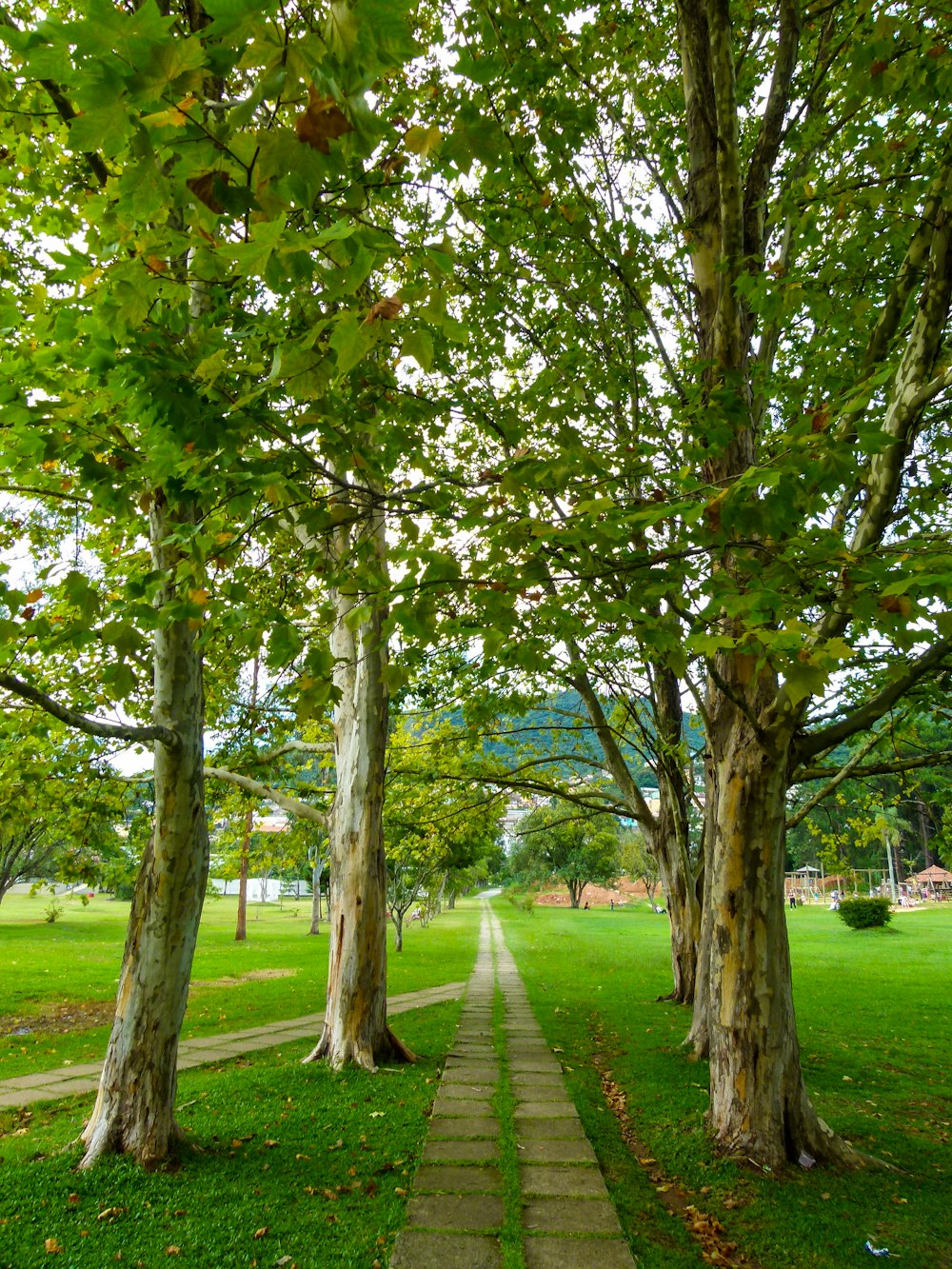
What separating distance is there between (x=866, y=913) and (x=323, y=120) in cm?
3435

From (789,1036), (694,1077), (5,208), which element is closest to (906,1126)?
(694,1077)

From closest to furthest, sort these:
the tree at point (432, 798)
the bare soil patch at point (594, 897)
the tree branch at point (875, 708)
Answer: the tree branch at point (875, 708), the tree at point (432, 798), the bare soil patch at point (594, 897)

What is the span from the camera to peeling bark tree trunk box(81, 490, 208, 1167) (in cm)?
467

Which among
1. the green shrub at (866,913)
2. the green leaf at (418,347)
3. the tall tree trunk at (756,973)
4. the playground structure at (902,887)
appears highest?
the green leaf at (418,347)

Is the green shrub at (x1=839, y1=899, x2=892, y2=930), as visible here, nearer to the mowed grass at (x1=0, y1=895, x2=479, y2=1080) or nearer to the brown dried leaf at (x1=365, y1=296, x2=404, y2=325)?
the mowed grass at (x1=0, y1=895, x2=479, y2=1080)

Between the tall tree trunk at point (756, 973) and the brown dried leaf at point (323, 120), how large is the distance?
422 centimetres

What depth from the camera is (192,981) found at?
15.4m

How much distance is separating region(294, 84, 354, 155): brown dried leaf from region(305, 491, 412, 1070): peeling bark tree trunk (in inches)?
228

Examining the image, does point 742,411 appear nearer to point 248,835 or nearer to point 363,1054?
point 363,1054

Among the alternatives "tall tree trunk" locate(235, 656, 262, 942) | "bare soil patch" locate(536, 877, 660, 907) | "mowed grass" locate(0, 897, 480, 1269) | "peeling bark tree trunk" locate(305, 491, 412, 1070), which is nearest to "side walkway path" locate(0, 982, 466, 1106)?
"mowed grass" locate(0, 897, 480, 1269)

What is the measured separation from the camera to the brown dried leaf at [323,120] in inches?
56.5

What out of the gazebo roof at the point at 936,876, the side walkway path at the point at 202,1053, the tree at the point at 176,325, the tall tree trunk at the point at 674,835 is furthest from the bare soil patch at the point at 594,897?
the tree at the point at 176,325

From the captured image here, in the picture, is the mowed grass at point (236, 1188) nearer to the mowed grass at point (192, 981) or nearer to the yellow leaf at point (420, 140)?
the mowed grass at point (192, 981)

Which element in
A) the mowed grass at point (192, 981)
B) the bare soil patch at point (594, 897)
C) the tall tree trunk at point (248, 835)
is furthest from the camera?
the bare soil patch at point (594, 897)
